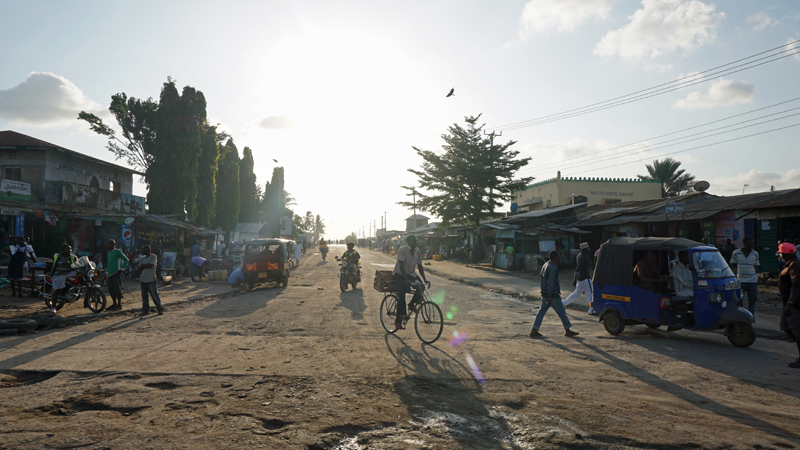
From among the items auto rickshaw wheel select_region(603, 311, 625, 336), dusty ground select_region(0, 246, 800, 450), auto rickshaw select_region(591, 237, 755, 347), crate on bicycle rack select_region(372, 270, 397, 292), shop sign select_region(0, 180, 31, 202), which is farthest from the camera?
shop sign select_region(0, 180, 31, 202)

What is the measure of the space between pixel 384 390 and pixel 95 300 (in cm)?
935

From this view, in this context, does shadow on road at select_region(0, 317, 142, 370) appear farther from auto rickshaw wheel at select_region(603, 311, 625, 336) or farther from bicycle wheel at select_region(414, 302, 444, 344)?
auto rickshaw wheel at select_region(603, 311, 625, 336)

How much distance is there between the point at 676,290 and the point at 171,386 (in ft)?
27.6

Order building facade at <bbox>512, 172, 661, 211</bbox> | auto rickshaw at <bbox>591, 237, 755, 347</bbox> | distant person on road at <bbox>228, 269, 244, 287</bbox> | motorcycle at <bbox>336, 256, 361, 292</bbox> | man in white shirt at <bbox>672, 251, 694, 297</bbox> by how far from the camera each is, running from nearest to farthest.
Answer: auto rickshaw at <bbox>591, 237, 755, 347</bbox> → man in white shirt at <bbox>672, 251, 694, 297</bbox> → motorcycle at <bbox>336, 256, 361, 292</bbox> → distant person on road at <bbox>228, 269, 244, 287</bbox> → building facade at <bbox>512, 172, 661, 211</bbox>

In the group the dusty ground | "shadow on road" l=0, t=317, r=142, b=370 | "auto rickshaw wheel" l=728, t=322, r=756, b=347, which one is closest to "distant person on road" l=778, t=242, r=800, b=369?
the dusty ground

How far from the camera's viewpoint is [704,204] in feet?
63.8

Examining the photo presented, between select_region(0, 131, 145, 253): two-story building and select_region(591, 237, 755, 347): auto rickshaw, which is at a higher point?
select_region(0, 131, 145, 253): two-story building

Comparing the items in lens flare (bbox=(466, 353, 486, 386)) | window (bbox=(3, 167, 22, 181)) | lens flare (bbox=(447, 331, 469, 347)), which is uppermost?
window (bbox=(3, 167, 22, 181))

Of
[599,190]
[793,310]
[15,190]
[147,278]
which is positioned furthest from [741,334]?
[599,190]

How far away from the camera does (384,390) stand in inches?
196

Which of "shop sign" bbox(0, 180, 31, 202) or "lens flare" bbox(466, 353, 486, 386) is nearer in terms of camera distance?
"lens flare" bbox(466, 353, 486, 386)

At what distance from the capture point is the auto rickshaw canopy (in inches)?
317

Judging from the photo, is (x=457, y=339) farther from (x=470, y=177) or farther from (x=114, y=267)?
(x=470, y=177)

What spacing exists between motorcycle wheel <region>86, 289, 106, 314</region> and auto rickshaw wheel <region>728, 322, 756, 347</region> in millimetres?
13541
